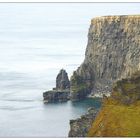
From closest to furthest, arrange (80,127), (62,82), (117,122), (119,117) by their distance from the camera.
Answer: (117,122), (119,117), (80,127), (62,82)

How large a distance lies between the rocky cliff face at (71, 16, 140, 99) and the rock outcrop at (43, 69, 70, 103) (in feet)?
10.2

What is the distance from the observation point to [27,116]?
14950 centimetres

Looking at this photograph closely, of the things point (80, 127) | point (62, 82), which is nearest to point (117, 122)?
point (80, 127)

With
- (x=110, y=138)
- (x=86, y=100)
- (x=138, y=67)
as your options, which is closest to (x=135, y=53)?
(x=138, y=67)

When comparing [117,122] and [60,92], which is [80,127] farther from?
[60,92]

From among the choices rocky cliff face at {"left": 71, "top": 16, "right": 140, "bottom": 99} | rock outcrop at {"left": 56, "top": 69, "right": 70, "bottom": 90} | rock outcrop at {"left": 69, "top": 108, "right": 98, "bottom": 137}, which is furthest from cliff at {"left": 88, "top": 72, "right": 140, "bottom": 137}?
rocky cliff face at {"left": 71, "top": 16, "right": 140, "bottom": 99}

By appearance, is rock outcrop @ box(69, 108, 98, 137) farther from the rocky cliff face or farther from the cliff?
the rocky cliff face

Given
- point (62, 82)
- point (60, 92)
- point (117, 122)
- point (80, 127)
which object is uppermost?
point (117, 122)

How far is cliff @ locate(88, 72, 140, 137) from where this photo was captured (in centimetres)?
6694

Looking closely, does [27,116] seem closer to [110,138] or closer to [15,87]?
[15,87]

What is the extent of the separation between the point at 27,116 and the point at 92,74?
4745 cm

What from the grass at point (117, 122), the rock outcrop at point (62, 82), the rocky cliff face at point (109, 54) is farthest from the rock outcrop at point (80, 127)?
the rocky cliff face at point (109, 54)

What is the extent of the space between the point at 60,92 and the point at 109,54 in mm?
23299

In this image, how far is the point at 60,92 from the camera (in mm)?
177250
